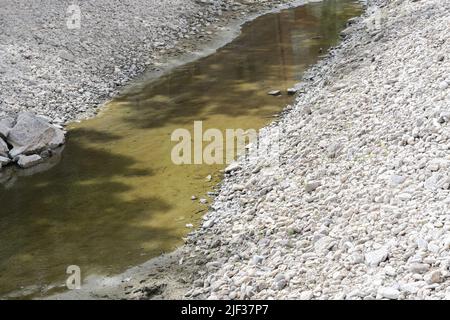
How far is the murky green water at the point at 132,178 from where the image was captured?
37.7ft

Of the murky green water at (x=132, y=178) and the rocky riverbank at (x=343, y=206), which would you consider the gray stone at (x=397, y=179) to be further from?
the murky green water at (x=132, y=178)

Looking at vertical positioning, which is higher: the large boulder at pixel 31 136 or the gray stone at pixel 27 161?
the large boulder at pixel 31 136

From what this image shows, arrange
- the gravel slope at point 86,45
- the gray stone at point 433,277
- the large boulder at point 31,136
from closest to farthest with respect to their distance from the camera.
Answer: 1. the gray stone at point 433,277
2. the large boulder at point 31,136
3. the gravel slope at point 86,45

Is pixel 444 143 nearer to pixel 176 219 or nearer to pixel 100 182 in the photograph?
pixel 176 219

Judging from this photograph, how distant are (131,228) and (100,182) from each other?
7.83 feet

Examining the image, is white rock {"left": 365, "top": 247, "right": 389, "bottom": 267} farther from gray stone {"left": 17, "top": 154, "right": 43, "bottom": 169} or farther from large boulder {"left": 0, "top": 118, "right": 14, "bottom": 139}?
large boulder {"left": 0, "top": 118, "right": 14, "bottom": 139}

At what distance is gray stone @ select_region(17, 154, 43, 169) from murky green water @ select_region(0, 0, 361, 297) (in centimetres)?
58

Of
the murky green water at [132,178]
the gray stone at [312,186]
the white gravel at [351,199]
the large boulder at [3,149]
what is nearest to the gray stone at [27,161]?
the large boulder at [3,149]

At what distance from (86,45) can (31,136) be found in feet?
24.0

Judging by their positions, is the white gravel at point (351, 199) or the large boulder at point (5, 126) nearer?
the white gravel at point (351, 199)

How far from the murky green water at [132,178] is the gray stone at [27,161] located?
0.58m

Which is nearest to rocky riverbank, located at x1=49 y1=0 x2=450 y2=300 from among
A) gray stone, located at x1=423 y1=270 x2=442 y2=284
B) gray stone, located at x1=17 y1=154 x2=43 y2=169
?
gray stone, located at x1=423 y1=270 x2=442 y2=284

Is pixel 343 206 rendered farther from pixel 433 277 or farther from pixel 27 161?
pixel 27 161

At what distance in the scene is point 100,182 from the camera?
46.7ft
